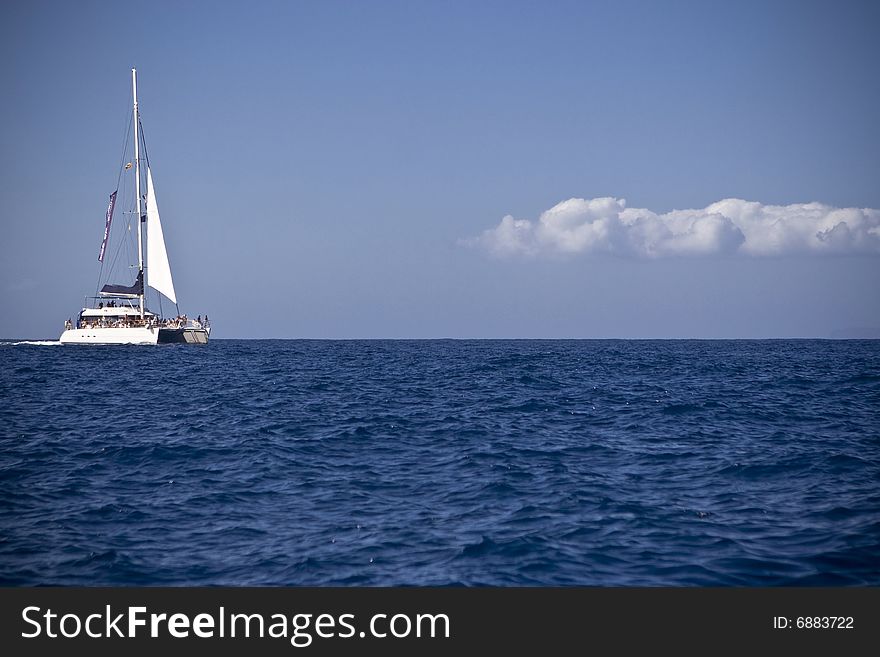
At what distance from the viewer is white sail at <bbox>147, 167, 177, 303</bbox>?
329 feet

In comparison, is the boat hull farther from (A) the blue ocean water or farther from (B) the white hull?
(A) the blue ocean water

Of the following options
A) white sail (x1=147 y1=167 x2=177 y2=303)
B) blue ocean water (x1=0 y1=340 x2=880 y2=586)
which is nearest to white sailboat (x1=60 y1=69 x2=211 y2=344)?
white sail (x1=147 y1=167 x2=177 y2=303)

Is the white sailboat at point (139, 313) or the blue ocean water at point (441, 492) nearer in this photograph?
the blue ocean water at point (441, 492)

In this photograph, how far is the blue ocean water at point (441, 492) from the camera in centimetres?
1129

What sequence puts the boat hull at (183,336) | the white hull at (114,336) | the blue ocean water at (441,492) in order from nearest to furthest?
the blue ocean water at (441,492) < the white hull at (114,336) < the boat hull at (183,336)

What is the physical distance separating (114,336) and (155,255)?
526 inches

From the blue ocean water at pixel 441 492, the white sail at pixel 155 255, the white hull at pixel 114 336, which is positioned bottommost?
the blue ocean water at pixel 441 492

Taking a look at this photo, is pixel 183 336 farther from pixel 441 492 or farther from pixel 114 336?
pixel 441 492

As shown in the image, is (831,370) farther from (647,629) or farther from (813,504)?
(647,629)

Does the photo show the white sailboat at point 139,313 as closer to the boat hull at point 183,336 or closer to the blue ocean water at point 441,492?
the boat hull at point 183,336

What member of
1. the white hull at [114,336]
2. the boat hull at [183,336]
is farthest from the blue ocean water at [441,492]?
the boat hull at [183,336]

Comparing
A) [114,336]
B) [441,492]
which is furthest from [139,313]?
[441,492]

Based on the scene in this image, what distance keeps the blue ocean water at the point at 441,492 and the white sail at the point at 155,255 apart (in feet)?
237

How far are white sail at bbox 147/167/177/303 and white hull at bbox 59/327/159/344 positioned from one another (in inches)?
319
